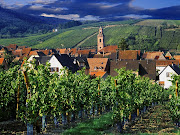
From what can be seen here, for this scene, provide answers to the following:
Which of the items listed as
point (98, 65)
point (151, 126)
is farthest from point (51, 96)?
point (98, 65)

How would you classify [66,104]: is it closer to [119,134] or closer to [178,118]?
[119,134]

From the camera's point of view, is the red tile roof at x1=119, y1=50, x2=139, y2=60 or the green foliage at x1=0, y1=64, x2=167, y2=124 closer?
the green foliage at x1=0, y1=64, x2=167, y2=124

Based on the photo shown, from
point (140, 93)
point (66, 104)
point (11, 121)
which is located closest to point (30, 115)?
point (66, 104)

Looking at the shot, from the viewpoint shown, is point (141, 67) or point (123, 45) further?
point (123, 45)

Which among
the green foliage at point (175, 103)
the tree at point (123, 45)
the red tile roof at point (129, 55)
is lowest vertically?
the green foliage at point (175, 103)

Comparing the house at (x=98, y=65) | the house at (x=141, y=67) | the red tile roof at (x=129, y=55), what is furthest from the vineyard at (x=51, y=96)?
the red tile roof at (x=129, y=55)

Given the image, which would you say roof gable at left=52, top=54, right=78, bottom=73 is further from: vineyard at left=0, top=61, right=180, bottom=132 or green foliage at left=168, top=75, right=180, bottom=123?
green foliage at left=168, top=75, right=180, bottom=123

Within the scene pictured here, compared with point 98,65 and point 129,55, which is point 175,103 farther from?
point 129,55

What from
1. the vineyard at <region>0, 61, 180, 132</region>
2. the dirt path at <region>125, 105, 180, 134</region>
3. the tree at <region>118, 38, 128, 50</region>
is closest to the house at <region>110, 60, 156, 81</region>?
the dirt path at <region>125, 105, 180, 134</region>

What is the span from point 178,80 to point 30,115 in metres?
13.6

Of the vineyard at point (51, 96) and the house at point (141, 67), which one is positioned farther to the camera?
the house at point (141, 67)

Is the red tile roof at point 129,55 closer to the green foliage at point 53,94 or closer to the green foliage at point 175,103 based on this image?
the green foliage at point 53,94

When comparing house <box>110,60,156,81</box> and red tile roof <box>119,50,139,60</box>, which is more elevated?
red tile roof <box>119,50,139,60</box>

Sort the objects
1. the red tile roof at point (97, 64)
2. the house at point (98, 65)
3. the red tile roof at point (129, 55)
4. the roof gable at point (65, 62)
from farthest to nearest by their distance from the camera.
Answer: the red tile roof at point (129, 55) < the red tile roof at point (97, 64) < the house at point (98, 65) < the roof gable at point (65, 62)
